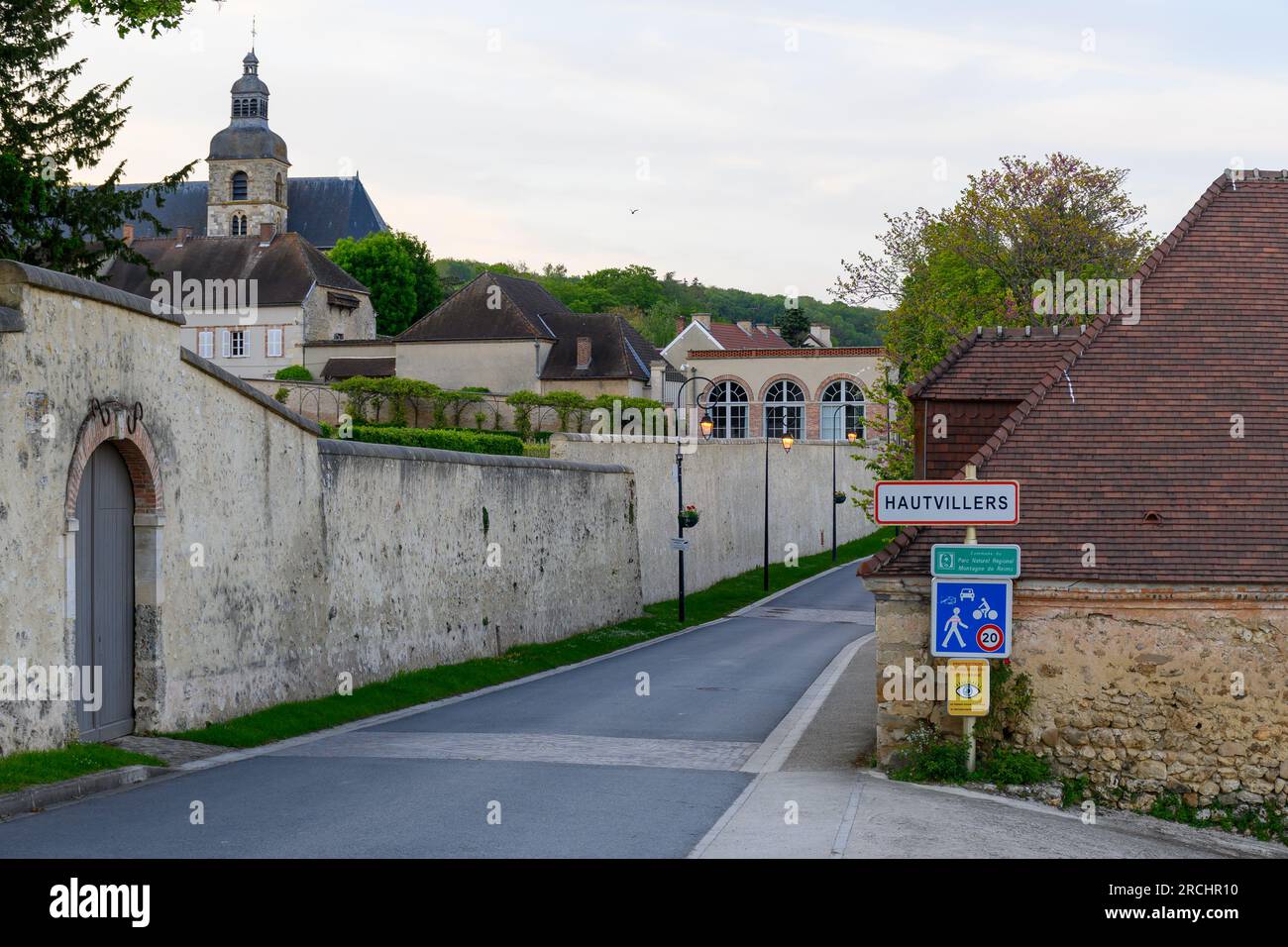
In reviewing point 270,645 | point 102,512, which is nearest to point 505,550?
point 270,645

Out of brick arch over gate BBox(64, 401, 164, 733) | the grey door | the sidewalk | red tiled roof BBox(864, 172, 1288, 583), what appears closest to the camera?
the sidewalk

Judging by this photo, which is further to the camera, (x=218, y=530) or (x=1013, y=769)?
(x=218, y=530)

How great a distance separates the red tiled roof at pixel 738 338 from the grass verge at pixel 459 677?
47.9m

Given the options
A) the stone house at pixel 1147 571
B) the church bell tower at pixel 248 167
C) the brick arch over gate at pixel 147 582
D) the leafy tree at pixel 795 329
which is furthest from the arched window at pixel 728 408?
the brick arch over gate at pixel 147 582

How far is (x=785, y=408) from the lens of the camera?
7962 cm

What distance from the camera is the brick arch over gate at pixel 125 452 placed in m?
14.4

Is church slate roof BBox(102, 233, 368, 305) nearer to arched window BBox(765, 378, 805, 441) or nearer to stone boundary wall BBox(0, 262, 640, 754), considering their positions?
arched window BBox(765, 378, 805, 441)

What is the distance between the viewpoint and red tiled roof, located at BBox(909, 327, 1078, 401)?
1880 centimetres

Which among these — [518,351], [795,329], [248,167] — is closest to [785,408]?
[518,351]

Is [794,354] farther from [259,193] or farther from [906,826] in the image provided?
[906,826]

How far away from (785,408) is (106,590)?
65.8 m

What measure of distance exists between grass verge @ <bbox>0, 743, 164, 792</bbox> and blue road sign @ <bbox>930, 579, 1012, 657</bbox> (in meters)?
8.03

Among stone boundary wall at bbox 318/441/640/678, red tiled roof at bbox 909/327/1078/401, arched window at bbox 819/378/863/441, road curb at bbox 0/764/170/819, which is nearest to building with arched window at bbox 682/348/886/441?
arched window at bbox 819/378/863/441

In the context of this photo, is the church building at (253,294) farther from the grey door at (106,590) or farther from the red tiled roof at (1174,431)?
the red tiled roof at (1174,431)
